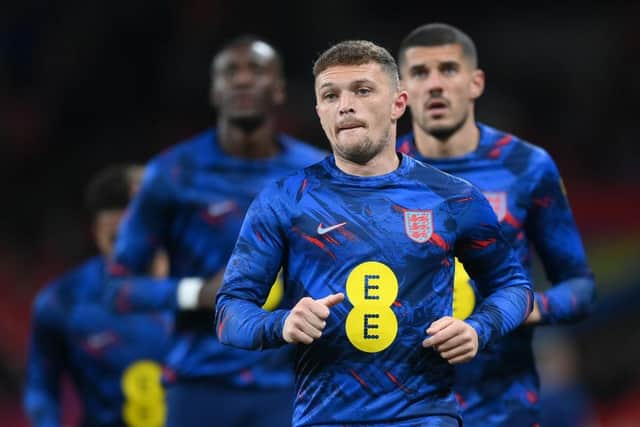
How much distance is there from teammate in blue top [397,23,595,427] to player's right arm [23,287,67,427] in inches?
112

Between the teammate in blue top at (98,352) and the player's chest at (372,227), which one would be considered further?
the teammate in blue top at (98,352)

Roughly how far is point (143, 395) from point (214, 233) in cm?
158

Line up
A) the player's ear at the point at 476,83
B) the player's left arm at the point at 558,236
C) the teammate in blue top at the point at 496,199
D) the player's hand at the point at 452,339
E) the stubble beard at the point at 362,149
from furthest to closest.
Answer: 1. the player's ear at the point at 476,83
2. the player's left arm at the point at 558,236
3. the teammate in blue top at the point at 496,199
4. the stubble beard at the point at 362,149
5. the player's hand at the point at 452,339

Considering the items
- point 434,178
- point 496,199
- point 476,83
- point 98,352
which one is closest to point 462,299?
point 496,199

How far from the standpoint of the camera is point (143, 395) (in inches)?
278

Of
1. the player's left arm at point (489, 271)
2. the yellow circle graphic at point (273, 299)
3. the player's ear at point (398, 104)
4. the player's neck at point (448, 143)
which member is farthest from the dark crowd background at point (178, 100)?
the player's ear at point (398, 104)

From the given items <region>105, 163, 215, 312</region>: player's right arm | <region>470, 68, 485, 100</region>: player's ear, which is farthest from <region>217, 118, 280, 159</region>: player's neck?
<region>470, 68, 485, 100</region>: player's ear

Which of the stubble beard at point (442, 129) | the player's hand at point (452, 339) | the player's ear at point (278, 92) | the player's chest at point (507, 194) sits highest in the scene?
the player's ear at point (278, 92)

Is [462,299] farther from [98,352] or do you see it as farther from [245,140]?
[98,352]

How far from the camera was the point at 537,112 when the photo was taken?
46.2 ft

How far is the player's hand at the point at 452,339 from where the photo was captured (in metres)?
3.72

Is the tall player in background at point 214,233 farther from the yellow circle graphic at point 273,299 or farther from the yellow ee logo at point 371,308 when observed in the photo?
the yellow ee logo at point 371,308

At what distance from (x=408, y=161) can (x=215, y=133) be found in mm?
2141

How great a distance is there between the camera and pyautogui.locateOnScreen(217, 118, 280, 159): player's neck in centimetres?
603
